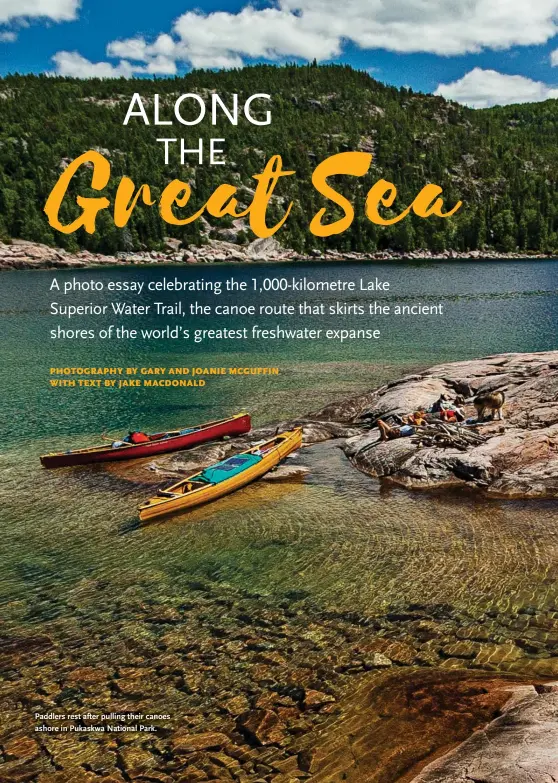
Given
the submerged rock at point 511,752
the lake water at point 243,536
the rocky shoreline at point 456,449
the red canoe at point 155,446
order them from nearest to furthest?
the submerged rock at point 511,752
the lake water at point 243,536
the rocky shoreline at point 456,449
the red canoe at point 155,446

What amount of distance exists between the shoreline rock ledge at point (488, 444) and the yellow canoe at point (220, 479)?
362 cm

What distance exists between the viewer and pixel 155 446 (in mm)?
28766

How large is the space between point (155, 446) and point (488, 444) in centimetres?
1569

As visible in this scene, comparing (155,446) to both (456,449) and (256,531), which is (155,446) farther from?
(456,449)

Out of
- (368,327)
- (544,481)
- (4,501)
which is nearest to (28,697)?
(4,501)

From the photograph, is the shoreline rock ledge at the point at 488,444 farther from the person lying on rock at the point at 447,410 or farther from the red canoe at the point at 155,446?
the red canoe at the point at 155,446


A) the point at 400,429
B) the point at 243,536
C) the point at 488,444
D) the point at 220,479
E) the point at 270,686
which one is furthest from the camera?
the point at 400,429

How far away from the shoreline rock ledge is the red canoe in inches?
227

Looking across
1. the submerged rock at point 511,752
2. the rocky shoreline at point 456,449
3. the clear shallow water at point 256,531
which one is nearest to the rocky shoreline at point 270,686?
the submerged rock at point 511,752

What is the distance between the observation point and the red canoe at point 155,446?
27.1 m

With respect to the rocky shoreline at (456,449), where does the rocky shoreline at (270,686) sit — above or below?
below

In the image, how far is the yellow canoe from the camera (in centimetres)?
2148

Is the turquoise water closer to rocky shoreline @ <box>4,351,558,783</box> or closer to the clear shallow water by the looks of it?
the clear shallow water

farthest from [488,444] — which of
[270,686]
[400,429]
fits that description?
[270,686]
